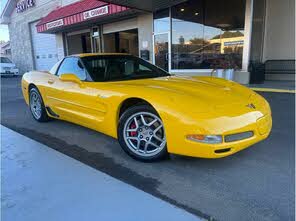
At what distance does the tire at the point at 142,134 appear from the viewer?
262 cm

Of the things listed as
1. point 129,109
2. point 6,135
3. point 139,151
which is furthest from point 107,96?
point 6,135

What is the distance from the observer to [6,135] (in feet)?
12.5

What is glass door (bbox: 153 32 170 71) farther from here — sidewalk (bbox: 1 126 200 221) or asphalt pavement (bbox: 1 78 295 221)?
sidewalk (bbox: 1 126 200 221)

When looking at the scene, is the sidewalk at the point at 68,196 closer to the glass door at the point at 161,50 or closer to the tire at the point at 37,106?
the tire at the point at 37,106

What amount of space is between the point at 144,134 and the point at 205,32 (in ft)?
24.7

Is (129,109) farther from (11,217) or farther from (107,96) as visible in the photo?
(11,217)

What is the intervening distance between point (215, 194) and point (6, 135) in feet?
10.9

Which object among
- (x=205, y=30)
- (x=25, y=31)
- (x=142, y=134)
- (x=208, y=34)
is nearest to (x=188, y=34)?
(x=205, y=30)

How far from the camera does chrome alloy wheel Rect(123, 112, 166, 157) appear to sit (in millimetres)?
2633

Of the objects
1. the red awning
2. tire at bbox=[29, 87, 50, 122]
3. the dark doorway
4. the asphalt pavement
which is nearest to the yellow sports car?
the asphalt pavement

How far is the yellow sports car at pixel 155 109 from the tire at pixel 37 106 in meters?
0.57

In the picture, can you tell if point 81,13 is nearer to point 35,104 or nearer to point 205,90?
point 35,104

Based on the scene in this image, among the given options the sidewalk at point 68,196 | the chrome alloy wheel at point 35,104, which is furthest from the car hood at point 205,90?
the chrome alloy wheel at point 35,104

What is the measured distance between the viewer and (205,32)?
914 cm
